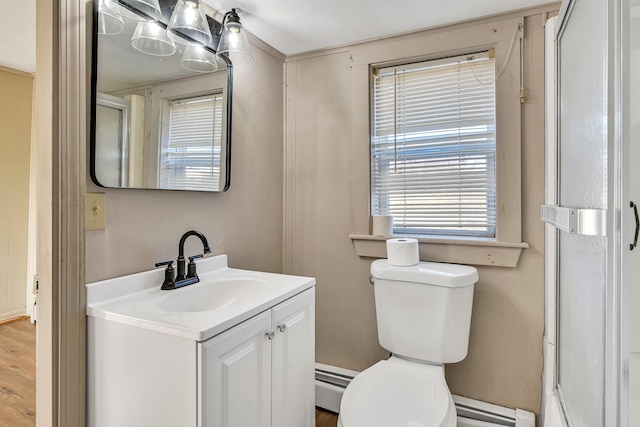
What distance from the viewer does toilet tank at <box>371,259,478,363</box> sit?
60.1 inches

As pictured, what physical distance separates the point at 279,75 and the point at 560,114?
1.49 metres

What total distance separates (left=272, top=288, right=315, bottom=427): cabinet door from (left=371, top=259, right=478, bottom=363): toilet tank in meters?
0.43

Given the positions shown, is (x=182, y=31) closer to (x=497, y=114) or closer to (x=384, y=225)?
(x=384, y=225)

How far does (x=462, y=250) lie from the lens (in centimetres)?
171

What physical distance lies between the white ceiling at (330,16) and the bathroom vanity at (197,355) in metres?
1.25

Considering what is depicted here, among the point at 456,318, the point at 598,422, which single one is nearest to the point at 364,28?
the point at 456,318

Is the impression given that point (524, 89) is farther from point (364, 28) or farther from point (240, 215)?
point (240, 215)

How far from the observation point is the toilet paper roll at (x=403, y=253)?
5.39ft

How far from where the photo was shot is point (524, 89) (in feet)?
5.22

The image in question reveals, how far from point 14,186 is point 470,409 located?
3.74 meters

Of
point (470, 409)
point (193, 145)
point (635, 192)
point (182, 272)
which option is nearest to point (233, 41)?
point (193, 145)

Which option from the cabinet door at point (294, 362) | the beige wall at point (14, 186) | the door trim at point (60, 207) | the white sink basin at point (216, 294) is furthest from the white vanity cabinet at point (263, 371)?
the beige wall at point (14, 186)

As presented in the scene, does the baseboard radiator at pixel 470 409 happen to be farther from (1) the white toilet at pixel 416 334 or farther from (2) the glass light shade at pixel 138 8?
(2) the glass light shade at pixel 138 8

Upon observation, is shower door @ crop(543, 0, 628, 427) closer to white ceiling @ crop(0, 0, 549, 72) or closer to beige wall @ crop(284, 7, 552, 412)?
beige wall @ crop(284, 7, 552, 412)
